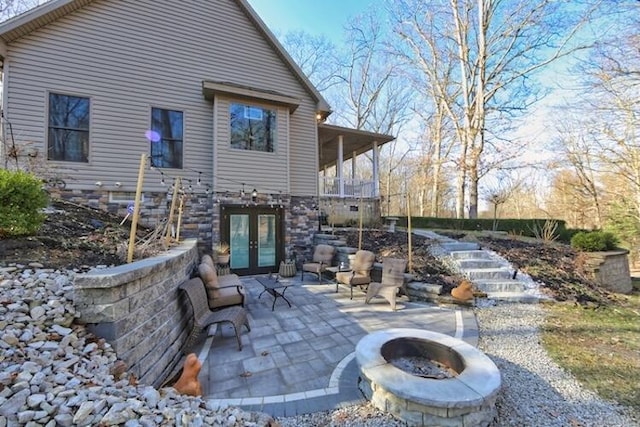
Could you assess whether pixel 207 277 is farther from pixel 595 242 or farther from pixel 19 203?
pixel 595 242

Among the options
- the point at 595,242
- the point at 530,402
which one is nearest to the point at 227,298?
the point at 530,402

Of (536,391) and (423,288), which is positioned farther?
(423,288)

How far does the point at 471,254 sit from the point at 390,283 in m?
3.09

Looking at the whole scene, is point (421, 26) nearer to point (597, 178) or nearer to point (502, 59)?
point (502, 59)

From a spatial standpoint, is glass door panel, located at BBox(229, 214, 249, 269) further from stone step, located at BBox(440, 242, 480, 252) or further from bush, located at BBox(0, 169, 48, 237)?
stone step, located at BBox(440, 242, 480, 252)

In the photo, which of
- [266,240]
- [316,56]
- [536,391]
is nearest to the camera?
[536,391]

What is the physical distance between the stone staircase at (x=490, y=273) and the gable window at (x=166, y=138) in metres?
7.83

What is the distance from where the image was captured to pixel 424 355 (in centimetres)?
338

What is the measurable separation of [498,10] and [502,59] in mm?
2446

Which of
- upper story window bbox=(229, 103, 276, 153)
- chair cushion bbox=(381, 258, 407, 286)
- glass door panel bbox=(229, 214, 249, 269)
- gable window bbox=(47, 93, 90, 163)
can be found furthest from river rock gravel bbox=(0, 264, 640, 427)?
upper story window bbox=(229, 103, 276, 153)

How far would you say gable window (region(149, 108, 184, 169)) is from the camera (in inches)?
302

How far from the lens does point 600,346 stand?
160 inches

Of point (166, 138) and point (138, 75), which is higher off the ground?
point (138, 75)

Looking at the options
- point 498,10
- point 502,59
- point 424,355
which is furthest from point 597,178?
point 424,355
